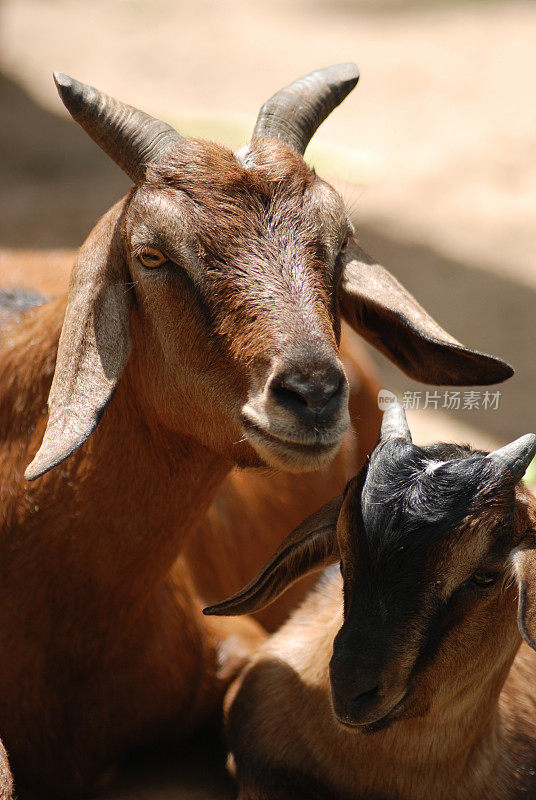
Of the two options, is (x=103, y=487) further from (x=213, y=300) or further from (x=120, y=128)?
(x=120, y=128)

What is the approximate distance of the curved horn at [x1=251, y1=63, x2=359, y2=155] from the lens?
434 centimetres

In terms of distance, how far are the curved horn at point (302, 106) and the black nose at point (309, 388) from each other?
1.22 meters

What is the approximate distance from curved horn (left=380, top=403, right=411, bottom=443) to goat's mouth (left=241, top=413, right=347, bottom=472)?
0.45 meters

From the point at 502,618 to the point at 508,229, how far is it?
21.4ft

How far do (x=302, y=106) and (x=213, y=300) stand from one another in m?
1.13

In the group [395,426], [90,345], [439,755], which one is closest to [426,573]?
[395,426]

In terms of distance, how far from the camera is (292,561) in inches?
165

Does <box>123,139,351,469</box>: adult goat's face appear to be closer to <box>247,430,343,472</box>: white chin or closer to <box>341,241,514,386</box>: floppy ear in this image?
<box>247,430,343,472</box>: white chin

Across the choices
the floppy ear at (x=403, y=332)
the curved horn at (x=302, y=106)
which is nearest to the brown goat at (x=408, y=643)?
the floppy ear at (x=403, y=332)

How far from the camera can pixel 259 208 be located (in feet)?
12.8

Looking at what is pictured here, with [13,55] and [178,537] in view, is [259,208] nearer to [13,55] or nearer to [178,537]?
[178,537]

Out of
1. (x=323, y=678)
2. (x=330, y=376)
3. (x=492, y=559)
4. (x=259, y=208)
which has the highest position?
(x=259, y=208)

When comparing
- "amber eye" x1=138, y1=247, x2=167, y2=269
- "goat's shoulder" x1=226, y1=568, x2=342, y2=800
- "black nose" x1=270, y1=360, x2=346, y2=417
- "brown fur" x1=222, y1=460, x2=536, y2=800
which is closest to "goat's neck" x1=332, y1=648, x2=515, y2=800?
"brown fur" x1=222, y1=460, x2=536, y2=800

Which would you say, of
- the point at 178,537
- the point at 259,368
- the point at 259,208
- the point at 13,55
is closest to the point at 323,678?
the point at 178,537
